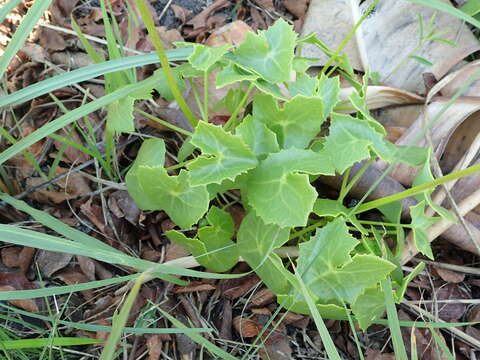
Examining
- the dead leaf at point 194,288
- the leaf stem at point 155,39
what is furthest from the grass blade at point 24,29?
the dead leaf at point 194,288

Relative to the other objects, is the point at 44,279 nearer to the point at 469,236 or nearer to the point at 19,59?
the point at 19,59

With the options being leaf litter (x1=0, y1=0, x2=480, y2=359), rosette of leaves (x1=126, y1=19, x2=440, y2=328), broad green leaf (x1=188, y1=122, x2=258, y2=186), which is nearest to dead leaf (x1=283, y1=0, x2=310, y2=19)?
leaf litter (x1=0, y1=0, x2=480, y2=359)

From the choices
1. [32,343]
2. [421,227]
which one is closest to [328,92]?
[421,227]

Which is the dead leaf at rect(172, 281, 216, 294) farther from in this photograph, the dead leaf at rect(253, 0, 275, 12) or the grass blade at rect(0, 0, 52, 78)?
the dead leaf at rect(253, 0, 275, 12)

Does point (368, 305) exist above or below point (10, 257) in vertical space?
above

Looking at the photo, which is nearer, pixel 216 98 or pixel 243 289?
pixel 243 289

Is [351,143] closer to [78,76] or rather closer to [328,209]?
[328,209]

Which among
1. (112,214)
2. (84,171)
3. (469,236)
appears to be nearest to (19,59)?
(84,171)
